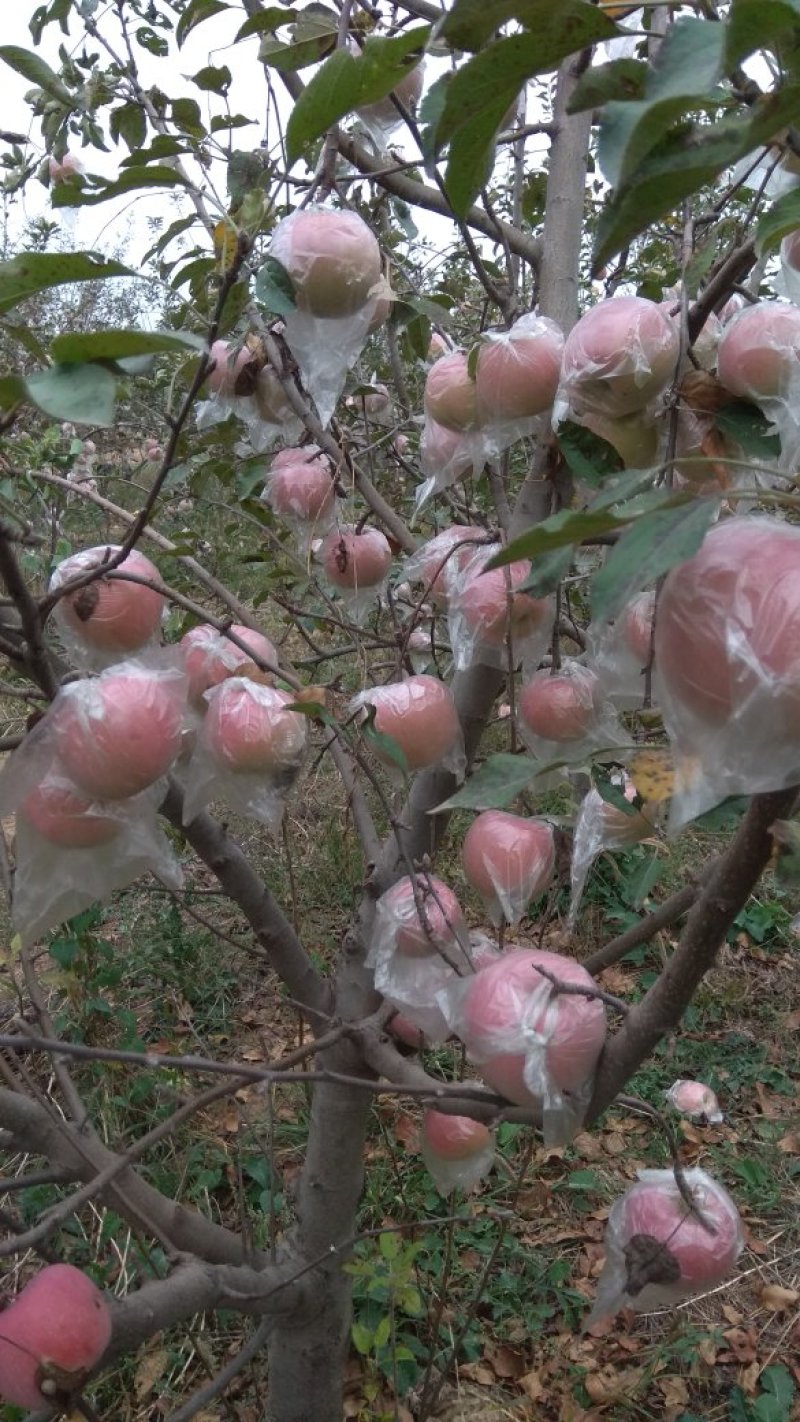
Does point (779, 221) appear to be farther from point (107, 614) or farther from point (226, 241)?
point (107, 614)

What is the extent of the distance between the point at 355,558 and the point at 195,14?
0.57m

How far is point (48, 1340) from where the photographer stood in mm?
680

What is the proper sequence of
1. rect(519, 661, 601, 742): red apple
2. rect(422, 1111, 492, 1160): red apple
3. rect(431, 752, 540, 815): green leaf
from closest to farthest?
rect(431, 752, 540, 815): green leaf < rect(519, 661, 601, 742): red apple < rect(422, 1111, 492, 1160): red apple

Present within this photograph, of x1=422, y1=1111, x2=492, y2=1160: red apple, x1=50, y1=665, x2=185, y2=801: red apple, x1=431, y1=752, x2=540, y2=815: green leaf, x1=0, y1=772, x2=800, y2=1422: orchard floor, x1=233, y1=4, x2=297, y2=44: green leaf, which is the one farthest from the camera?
x1=0, y1=772, x2=800, y2=1422: orchard floor

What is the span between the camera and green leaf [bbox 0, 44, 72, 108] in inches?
37.8

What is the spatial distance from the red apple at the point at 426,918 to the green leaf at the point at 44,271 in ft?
1.85

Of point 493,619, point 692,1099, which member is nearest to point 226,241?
point 493,619

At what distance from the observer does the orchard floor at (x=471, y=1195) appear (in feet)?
4.83

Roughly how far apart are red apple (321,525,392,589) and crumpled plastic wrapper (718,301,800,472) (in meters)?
0.54

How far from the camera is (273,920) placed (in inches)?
41.6

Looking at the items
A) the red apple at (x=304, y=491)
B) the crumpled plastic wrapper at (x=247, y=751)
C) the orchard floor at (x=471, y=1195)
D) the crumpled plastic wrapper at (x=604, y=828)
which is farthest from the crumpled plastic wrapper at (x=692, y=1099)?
the red apple at (x=304, y=491)

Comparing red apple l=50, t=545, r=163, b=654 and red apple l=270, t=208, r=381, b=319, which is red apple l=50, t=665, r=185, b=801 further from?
red apple l=270, t=208, r=381, b=319

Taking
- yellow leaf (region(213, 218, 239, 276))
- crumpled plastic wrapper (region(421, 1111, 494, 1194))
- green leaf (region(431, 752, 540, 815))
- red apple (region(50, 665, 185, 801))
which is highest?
yellow leaf (region(213, 218, 239, 276))

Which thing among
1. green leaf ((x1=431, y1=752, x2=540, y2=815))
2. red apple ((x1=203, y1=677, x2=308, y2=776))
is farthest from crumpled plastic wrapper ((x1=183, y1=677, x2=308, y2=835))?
green leaf ((x1=431, y1=752, x2=540, y2=815))
